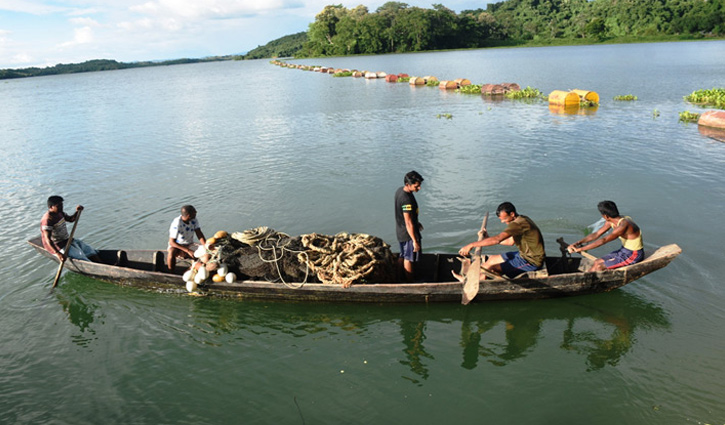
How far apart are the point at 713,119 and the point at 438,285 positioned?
19815mm

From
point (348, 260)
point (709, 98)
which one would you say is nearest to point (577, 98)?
point (709, 98)

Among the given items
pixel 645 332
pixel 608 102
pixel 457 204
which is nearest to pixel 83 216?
pixel 457 204

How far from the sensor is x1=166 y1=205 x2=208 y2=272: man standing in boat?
9.12 meters

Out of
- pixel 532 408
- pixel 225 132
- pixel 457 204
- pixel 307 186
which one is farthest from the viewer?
pixel 225 132

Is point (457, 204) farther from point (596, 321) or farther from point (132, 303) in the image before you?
point (132, 303)

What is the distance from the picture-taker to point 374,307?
28.2 ft

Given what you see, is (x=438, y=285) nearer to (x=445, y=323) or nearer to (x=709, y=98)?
(x=445, y=323)

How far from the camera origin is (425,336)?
26.1 ft

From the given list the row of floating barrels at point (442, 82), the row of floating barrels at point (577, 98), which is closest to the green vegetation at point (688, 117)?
the row of floating barrels at point (577, 98)

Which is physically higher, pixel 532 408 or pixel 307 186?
pixel 307 186

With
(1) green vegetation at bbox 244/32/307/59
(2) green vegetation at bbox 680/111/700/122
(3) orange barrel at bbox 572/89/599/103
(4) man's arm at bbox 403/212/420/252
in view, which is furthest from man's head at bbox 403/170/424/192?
(1) green vegetation at bbox 244/32/307/59

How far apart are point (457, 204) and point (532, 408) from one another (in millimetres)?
7881

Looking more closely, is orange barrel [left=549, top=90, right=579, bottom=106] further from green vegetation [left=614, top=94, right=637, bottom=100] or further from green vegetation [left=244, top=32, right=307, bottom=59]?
green vegetation [left=244, top=32, right=307, bottom=59]

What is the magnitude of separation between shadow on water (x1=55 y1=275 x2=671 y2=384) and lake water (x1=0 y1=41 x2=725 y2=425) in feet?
0.11
